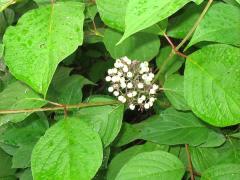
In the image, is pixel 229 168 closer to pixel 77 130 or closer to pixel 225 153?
pixel 225 153

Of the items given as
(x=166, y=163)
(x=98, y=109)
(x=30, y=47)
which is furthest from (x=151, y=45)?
(x=30, y=47)

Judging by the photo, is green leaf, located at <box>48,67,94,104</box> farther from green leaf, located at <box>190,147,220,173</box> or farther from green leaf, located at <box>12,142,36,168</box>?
green leaf, located at <box>190,147,220,173</box>

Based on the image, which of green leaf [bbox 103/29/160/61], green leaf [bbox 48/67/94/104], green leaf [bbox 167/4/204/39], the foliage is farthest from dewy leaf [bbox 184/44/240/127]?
green leaf [bbox 48/67/94/104]

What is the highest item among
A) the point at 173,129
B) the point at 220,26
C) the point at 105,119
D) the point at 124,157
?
the point at 220,26

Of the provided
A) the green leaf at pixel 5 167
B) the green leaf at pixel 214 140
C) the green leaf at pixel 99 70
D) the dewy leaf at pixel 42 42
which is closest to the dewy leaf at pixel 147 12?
the dewy leaf at pixel 42 42

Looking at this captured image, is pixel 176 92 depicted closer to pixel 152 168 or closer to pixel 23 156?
pixel 152 168

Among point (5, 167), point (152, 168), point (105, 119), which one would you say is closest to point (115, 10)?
point (105, 119)
